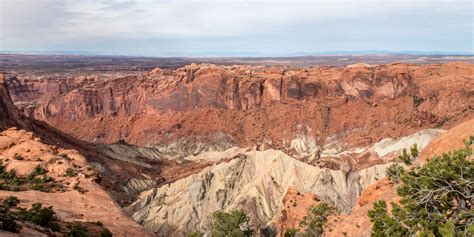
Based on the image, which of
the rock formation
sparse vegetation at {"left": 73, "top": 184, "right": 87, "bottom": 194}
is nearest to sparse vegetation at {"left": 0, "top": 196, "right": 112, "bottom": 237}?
sparse vegetation at {"left": 73, "top": 184, "right": 87, "bottom": 194}

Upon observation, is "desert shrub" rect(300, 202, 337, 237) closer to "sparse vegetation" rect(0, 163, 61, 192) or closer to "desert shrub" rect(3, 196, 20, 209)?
"sparse vegetation" rect(0, 163, 61, 192)

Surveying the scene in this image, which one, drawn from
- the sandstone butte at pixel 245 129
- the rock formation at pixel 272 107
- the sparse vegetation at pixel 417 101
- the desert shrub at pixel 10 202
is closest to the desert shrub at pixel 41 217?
the desert shrub at pixel 10 202

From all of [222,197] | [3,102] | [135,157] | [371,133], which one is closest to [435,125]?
[371,133]

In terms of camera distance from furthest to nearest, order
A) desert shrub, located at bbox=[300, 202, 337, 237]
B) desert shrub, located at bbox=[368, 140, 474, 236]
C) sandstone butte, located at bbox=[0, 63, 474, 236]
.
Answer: sandstone butte, located at bbox=[0, 63, 474, 236] → desert shrub, located at bbox=[300, 202, 337, 237] → desert shrub, located at bbox=[368, 140, 474, 236]

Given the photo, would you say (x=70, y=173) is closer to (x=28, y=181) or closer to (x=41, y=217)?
(x=28, y=181)

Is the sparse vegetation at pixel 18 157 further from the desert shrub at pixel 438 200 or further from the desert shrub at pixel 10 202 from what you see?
the desert shrub at pixel 438 200

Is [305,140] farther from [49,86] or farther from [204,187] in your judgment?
[49,86]
